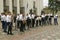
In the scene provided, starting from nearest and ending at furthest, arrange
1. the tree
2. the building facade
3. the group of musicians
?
Result: the group of musicians < the building facade < the tree

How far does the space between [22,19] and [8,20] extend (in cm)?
338

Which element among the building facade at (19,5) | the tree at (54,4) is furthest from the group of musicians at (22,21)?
the tree at (54,4)

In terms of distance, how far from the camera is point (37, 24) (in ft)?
116

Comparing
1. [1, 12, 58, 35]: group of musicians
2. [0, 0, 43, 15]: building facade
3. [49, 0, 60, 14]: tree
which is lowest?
[49, 0, 60, 14]: tree

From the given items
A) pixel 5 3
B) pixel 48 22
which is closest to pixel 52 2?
pixel 5 3

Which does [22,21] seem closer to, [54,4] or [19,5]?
[19,5]

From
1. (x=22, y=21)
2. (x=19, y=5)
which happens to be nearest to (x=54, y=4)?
(x=19, y=5)

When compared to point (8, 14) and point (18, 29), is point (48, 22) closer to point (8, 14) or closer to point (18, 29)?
point (18, 29)

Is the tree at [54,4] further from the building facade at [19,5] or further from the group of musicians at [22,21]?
the group of musicians at [22,21]

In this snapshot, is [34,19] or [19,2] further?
[19,2]

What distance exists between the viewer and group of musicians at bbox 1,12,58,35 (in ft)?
76.2

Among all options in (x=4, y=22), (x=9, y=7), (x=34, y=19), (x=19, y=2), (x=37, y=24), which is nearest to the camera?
(x=4, y=22)

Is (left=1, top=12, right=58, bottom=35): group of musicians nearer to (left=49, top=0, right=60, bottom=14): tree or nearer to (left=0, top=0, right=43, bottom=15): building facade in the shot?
(left=0, top=0, right=43, bottom=15): building facade

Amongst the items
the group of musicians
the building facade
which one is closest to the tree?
the building facade
